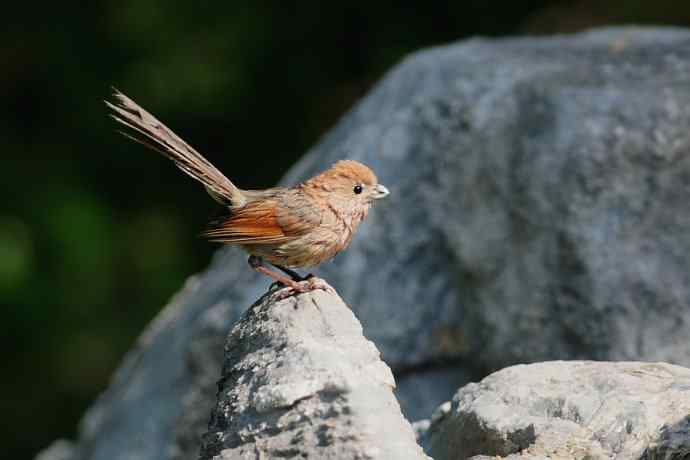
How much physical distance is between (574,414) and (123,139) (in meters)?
7.74

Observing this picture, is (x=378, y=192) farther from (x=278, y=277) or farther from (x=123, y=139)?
(x=123, y=139)

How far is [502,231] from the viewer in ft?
23.2

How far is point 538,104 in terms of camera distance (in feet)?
23.4

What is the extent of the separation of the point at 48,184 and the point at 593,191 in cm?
557

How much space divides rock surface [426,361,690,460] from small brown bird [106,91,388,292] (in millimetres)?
1058

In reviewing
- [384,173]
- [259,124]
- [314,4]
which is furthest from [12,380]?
[384,173]

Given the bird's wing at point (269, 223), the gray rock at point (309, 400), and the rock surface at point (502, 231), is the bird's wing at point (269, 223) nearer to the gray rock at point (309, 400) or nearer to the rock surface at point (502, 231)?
the gray rock at point (309, 400)

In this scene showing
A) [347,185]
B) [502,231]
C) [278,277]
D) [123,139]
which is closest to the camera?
[278,277]

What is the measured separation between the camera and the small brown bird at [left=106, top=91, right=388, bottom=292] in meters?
5.26

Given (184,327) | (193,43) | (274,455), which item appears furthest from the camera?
(193,43)

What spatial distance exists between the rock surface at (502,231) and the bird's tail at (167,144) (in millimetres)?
1672

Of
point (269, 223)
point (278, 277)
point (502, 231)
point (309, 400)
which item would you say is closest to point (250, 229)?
point (269, 223)

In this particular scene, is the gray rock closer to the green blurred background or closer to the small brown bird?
the small brown bird

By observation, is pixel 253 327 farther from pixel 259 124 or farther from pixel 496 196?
pixel 259 124
